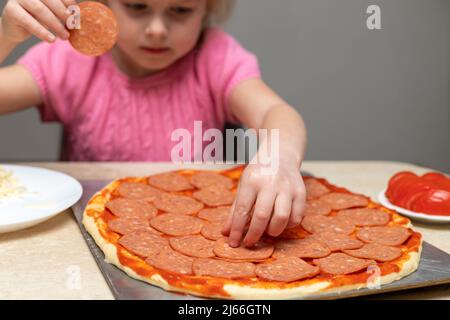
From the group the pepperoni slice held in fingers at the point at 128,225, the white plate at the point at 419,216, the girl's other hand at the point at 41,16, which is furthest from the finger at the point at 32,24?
the white plate at the point at 419,216

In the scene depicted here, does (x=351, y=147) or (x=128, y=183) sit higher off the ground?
(x=128, y=183)

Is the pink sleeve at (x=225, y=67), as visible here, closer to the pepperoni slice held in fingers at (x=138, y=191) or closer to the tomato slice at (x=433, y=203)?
the pepperoni slice held in fingers at (x=138, y=191)

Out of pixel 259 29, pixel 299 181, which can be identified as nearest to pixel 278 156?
pixel 299 181

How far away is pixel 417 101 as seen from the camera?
295 centimetres

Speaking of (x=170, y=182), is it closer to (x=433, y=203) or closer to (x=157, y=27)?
(x=157, y=27)

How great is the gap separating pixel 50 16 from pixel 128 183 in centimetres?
35

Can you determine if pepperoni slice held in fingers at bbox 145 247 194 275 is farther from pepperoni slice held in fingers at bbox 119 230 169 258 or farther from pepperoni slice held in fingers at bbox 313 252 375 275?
pepperoni slice held in fingers at bbox 313 252 375 275

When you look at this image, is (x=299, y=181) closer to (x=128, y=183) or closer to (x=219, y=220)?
(x=219, y=220)

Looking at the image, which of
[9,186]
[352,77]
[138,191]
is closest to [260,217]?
[138,191]

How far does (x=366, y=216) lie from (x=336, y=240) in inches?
5.9

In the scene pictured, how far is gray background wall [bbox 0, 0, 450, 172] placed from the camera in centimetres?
264

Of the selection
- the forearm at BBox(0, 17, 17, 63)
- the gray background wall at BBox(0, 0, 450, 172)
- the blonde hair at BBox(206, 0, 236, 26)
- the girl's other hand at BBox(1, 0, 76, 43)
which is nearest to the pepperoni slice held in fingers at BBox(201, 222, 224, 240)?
the girl's other hand at BBox(1, 0, 76, 43)

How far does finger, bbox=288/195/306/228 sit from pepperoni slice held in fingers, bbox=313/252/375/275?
7 centimetres

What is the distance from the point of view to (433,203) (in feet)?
3.40
